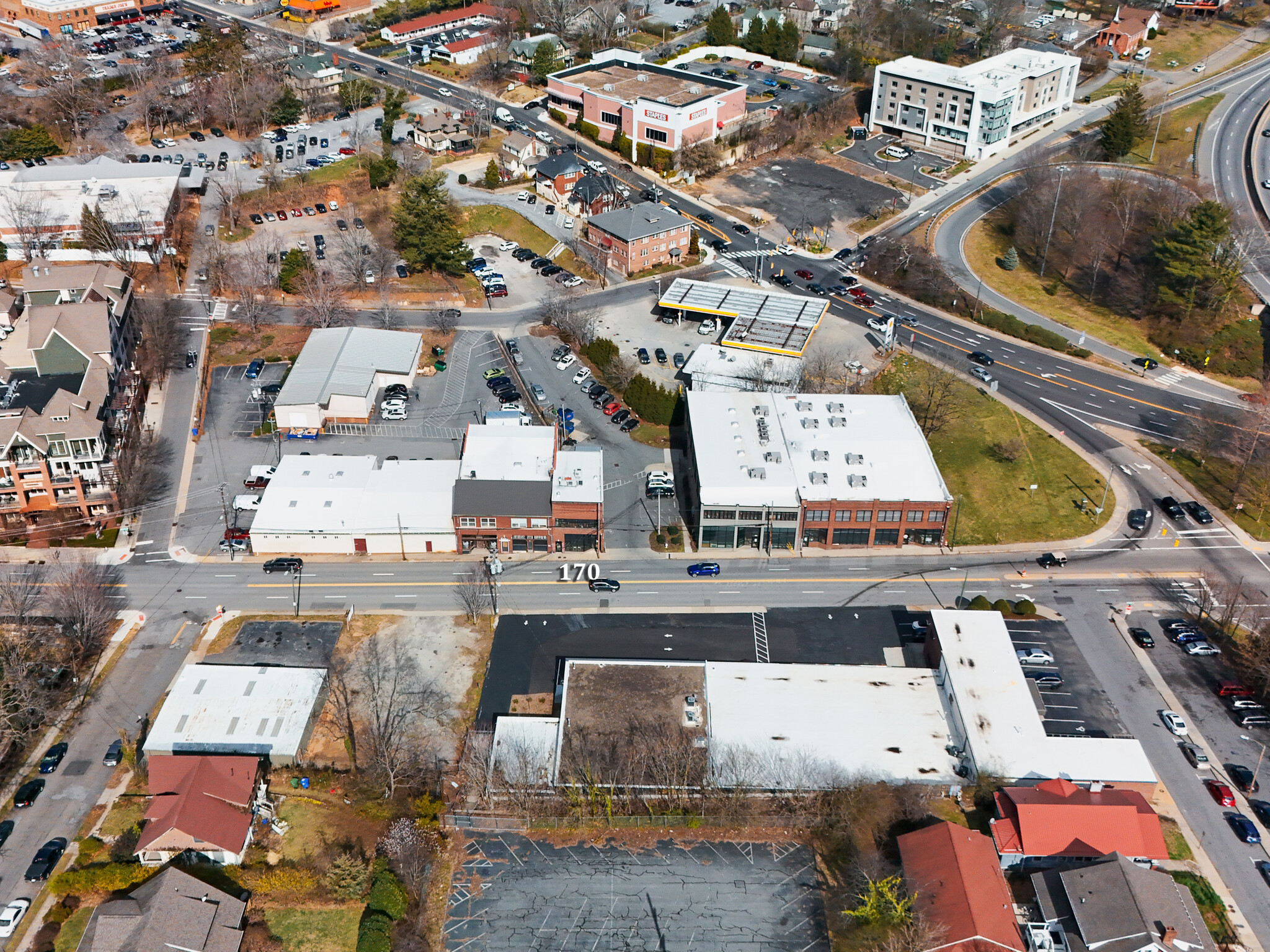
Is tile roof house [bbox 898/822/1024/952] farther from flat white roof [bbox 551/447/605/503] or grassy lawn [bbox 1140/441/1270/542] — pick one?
grassy lawn [bbox 1140/441/1270/542]

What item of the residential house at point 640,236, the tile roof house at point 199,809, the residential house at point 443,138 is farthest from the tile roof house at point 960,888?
the residential house at point 443,138

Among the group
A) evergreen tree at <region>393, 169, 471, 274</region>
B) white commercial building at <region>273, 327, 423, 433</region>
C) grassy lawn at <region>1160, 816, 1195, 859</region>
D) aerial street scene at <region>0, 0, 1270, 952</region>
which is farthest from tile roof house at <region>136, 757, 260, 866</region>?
evergreen tree at <region>393, 169, 471, 274</region>

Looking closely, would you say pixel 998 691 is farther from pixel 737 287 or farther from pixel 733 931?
pixel 737 287

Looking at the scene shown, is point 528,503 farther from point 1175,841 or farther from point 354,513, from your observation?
point 1175,841

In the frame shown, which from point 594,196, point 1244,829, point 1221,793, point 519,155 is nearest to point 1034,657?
point 1221,793

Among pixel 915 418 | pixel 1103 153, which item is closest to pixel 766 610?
pixel 915 418

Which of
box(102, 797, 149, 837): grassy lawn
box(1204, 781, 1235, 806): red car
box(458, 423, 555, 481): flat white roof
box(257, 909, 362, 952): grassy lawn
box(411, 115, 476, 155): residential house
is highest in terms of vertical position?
box(411, 115, 476, 155): residential house
